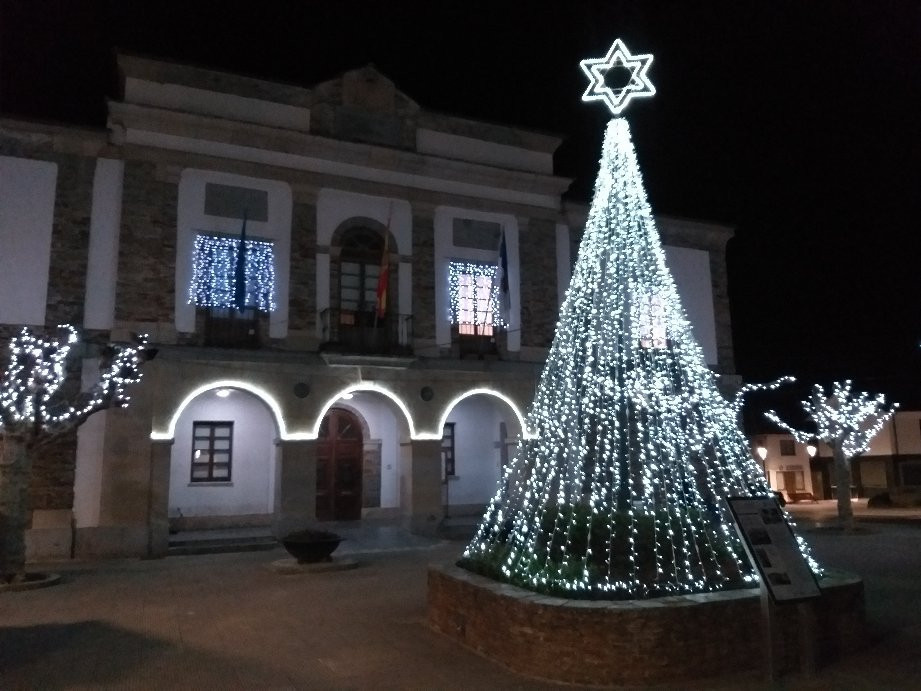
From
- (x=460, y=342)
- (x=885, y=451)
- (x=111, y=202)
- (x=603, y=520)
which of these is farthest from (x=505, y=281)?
(x=885, y=451)

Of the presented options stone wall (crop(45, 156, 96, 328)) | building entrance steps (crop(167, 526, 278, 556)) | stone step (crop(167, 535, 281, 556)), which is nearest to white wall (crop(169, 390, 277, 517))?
building entrance steps (crop(167, 526, 278, 556))

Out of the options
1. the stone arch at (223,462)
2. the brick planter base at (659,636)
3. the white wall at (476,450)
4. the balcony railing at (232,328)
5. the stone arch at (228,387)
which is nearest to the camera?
the brick planter base at (659,636)

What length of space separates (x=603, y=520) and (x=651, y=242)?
3.30 m

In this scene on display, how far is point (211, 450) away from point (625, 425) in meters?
12.0

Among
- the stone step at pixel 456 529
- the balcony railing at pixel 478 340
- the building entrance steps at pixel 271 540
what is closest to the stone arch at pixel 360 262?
the balcony railing at pixel 478 340

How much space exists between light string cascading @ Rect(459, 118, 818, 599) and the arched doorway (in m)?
9.70

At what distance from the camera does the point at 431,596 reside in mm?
8398

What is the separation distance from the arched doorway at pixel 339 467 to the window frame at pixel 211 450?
7.09ft

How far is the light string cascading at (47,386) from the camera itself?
11.7 m

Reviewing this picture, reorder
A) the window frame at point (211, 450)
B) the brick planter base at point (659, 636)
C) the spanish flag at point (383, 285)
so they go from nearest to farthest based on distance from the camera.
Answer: the brick planter base at point (659, 636) → the spanish flag at point (383, 285) → the window frame at point (211, 450)

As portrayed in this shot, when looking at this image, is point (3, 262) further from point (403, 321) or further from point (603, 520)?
point (603, 520)

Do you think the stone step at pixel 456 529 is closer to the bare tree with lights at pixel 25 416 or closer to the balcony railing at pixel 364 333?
the balcony railing at pixel 364 333

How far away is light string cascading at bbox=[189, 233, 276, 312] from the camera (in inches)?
638

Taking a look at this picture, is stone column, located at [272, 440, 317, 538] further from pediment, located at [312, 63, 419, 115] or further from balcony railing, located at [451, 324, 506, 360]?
pediment, located at [312, 63, 419, 115]
